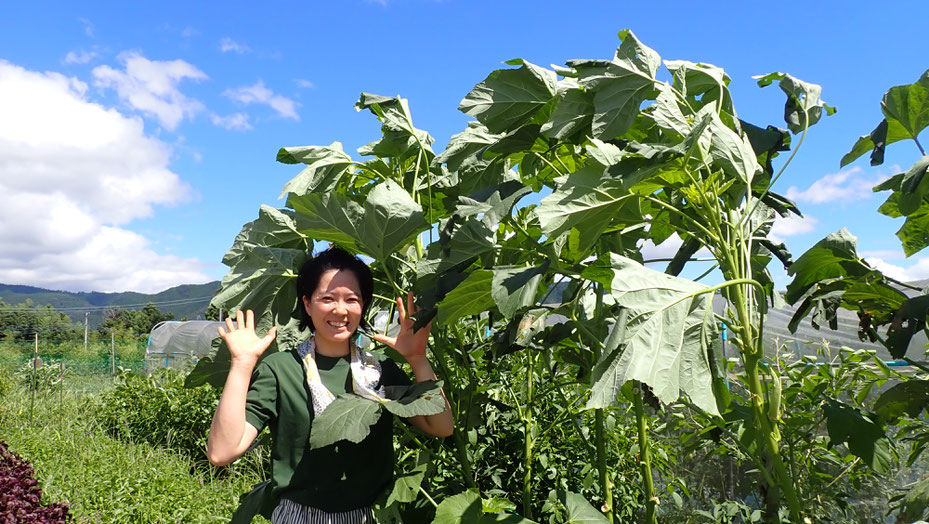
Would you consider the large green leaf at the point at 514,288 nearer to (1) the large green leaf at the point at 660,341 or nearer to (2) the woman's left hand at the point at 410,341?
(1) the large green leaf at the point at 660,341

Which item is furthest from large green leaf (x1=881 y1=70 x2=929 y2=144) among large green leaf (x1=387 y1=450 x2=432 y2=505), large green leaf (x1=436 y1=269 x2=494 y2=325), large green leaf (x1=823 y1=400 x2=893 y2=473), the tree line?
the tree line

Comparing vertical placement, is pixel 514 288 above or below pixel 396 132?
below

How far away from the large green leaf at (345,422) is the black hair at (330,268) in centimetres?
37

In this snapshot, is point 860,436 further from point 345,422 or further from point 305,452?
point 305,452

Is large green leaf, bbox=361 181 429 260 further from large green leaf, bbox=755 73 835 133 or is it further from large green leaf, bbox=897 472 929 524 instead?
large green leaf, bbox=897 472 929 524

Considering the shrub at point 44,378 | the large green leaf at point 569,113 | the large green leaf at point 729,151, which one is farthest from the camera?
the shrub at point 44,378

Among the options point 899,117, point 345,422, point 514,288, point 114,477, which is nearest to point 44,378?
point 114,477

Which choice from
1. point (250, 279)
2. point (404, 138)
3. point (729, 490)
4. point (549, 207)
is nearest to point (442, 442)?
point (250, 279)

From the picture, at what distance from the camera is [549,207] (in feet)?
3.70

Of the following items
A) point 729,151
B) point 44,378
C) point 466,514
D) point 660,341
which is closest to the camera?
point 660,341

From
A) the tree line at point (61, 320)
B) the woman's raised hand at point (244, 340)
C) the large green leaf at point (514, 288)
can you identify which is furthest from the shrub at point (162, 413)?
the tree line at point (61, 320)

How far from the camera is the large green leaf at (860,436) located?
1403 mm

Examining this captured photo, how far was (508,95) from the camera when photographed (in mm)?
1377

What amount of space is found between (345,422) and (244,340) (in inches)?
13.9
